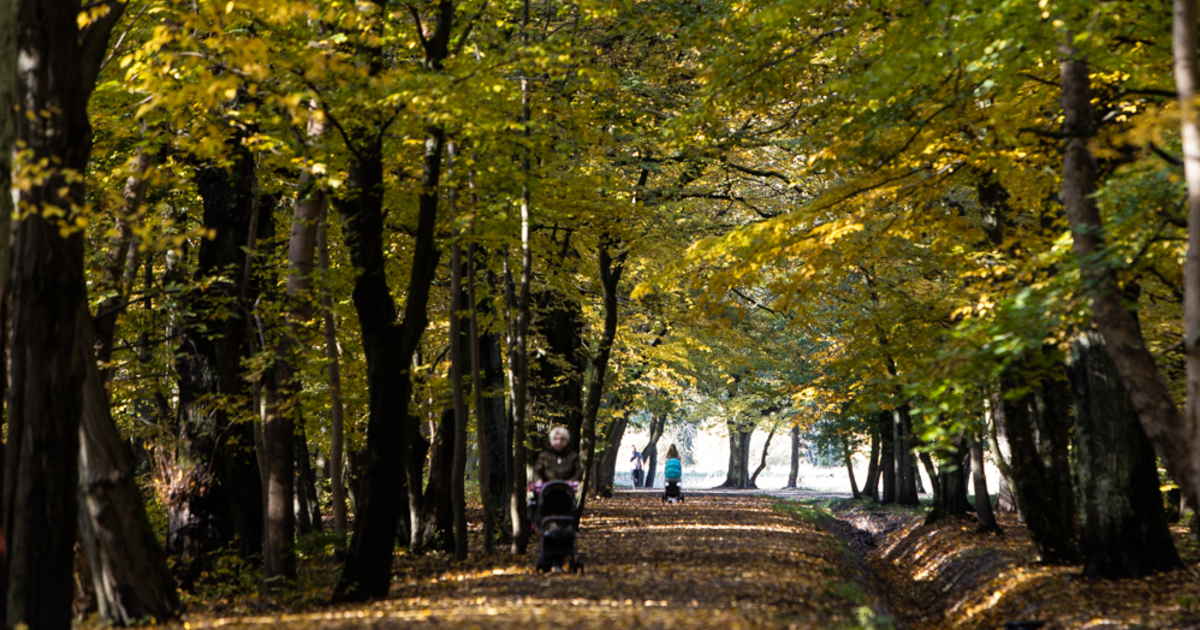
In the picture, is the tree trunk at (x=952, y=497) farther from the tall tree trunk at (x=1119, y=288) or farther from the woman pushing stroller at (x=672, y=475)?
the tall tree trunk at (x=1119, y=288)

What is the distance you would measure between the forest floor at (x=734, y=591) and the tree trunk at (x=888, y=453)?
11595mm

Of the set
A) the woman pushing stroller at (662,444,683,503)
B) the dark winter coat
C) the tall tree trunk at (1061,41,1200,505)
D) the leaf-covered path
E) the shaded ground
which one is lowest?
the shaded ground

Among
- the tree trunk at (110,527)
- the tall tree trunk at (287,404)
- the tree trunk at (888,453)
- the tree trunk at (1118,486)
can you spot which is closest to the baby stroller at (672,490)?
the tree trunk at (888,453)

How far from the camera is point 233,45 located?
7750 millimetres

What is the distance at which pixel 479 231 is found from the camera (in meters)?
11.8

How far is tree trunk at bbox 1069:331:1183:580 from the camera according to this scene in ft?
37.4

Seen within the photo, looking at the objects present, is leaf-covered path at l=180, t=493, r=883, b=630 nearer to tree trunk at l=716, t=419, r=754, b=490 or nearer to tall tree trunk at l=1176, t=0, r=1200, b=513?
tall tree trunk at l=1176, t=0, r=1200, b=513

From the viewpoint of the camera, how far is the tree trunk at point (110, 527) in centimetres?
842

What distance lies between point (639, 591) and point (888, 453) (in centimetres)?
2452

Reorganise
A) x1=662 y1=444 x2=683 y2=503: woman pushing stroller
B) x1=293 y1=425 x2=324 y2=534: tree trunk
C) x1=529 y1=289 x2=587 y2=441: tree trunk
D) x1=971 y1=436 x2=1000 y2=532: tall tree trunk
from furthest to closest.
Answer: x1=662 y1=444 x2=683 y2=503: woman pushing stroller < x1=529 y1=289 x2=587 y2=441: tree trunk < x1=293 y1=425 x2=324 y2=534: tree trunk < x1=971 y1=436 x2=1000 y2=532: tall tree trunk

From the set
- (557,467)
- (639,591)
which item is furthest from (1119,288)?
(557,467)

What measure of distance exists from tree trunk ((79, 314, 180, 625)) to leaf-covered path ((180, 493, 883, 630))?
2.06 ft

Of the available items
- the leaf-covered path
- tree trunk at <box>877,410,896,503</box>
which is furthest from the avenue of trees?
tree trunk at <box>877,410,896,503</box>

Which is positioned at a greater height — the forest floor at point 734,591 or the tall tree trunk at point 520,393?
the tall tree trunk at point 520,393
